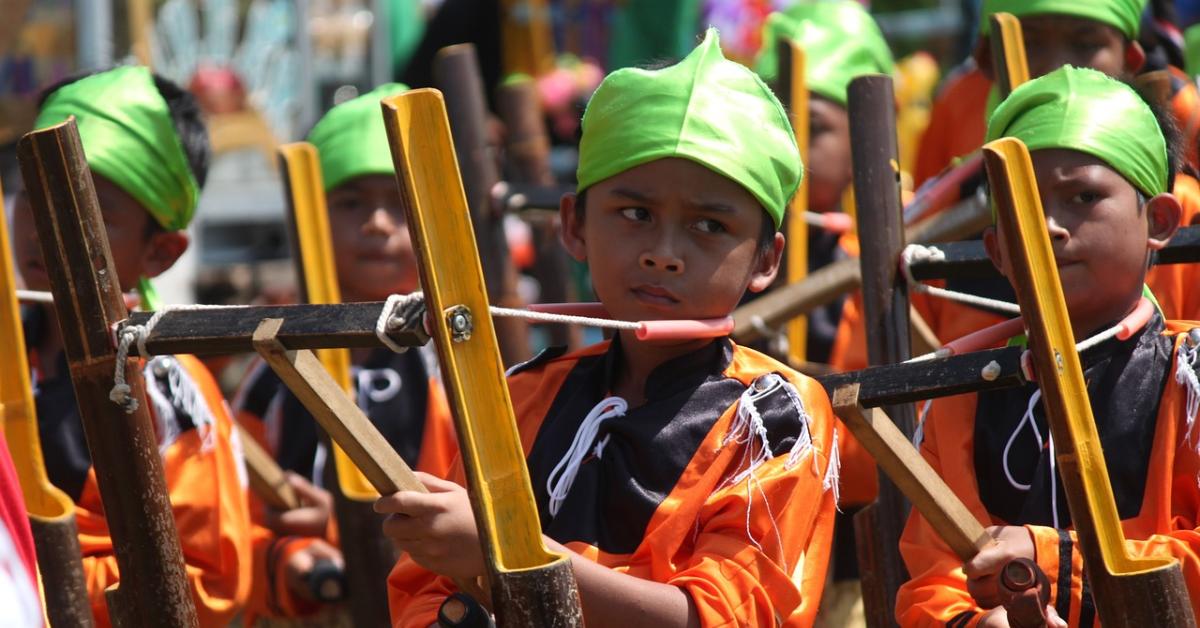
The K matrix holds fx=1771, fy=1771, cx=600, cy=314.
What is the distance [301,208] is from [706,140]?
5.50 feet

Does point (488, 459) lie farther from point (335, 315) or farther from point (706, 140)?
point (706, 140)

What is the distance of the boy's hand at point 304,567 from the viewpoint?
4137 mm

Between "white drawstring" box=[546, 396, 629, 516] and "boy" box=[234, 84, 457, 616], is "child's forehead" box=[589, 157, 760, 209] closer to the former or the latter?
"white drawstring" box=[546, 396, 629, 516]

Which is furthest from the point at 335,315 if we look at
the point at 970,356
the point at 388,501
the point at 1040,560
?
the point at 1040,560

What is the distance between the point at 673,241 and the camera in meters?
2.54

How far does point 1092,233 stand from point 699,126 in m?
0.64

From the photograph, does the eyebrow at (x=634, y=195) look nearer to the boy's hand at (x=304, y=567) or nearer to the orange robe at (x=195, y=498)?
the orange robe at (x=195, y=498)

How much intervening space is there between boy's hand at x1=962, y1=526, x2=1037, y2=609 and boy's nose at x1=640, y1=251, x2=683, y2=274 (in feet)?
1.90

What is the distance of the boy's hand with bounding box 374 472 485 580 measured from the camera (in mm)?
2207

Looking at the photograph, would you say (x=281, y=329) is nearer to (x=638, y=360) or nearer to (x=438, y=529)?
(x=438, y=529)

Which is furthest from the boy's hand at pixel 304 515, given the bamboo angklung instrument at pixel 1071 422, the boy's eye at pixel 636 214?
the bamboo angklung instrument at pixel 1071 422

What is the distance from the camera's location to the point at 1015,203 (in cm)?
227

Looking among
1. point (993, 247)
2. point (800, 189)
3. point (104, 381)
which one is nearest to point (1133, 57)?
point (800, 189)

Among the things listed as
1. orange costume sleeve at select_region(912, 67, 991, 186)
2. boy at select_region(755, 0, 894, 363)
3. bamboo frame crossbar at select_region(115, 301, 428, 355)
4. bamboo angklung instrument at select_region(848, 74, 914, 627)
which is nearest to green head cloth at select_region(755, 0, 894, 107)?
boy at select_region(755, 0, 894, 363)
